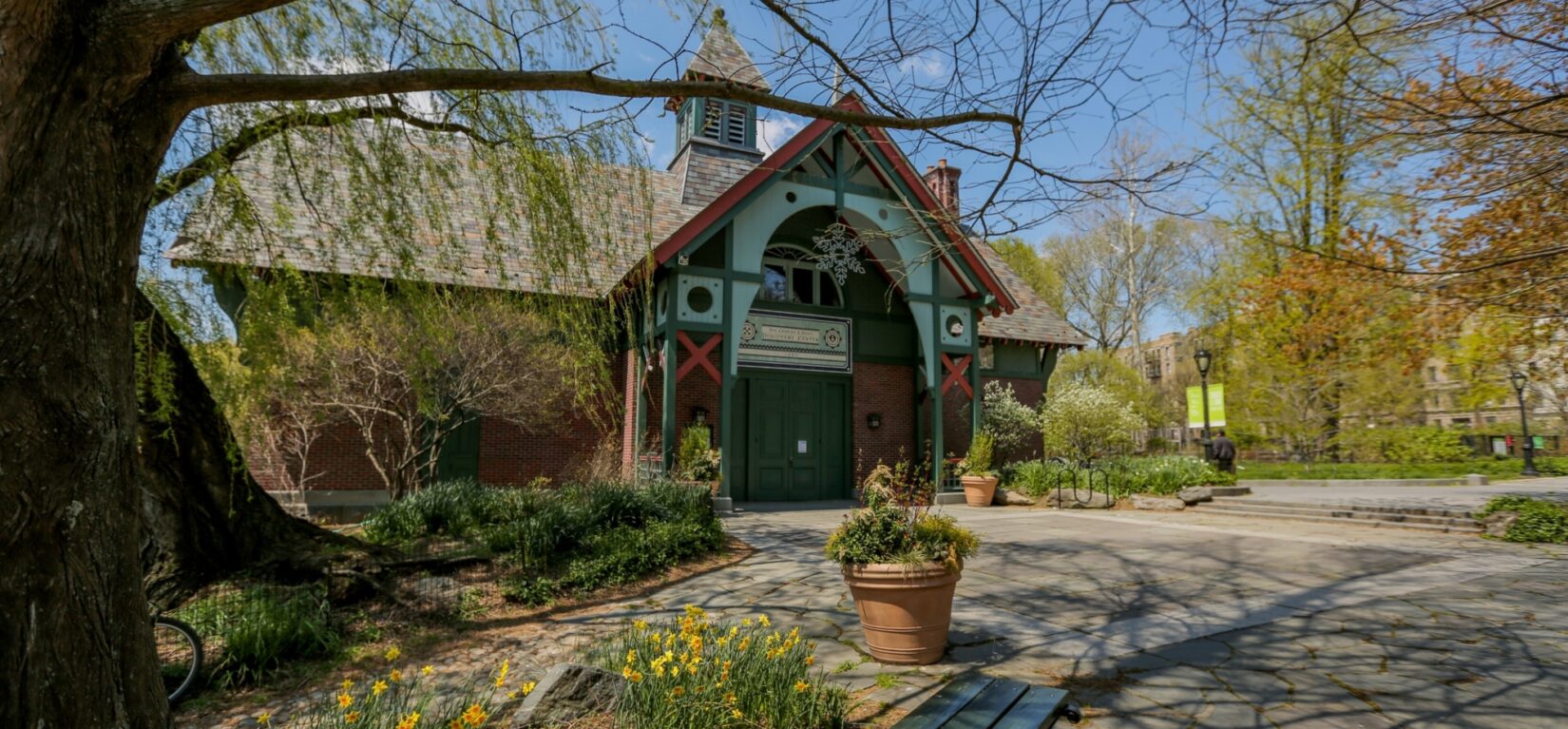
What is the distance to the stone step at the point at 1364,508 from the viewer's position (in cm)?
1082

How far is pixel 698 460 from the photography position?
39.5ft

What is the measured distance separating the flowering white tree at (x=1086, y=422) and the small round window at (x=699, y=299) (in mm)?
8021

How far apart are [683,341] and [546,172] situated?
6.72 meters

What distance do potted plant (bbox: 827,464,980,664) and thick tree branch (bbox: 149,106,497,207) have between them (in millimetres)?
4160

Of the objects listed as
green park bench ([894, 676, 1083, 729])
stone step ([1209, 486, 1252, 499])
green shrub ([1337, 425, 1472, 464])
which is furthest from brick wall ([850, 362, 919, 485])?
green shrub ([1337, 425, 1472, 464])

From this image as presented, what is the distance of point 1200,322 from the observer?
29000 mm

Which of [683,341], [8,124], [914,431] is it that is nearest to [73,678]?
[8,124]

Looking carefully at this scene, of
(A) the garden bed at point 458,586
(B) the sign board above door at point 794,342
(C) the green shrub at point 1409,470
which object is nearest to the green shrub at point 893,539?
(A) the garden bed at point 458,586

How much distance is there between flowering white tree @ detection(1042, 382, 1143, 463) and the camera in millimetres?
15461

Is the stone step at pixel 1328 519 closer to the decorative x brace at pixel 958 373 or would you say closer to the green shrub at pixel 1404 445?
Answer: the decorative x brace at pixel 958 373

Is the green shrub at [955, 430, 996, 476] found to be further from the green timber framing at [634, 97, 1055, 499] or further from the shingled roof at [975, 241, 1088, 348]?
the shingled roof at [975, 241, 1088, 348]

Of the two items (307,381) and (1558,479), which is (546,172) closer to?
(307,381)

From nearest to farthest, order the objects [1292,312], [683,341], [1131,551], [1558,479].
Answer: [1131,551], [683,341], [1558,479], [1292,312]

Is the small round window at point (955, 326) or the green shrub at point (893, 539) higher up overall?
the small round window at point (955, 326)
